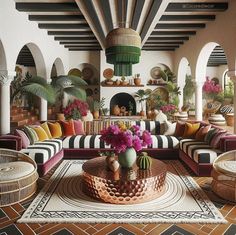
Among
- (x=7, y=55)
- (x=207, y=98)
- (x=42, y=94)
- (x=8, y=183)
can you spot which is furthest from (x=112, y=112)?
(x=8, y=183)

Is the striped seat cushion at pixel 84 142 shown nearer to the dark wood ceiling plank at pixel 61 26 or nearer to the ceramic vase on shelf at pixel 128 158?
the ceramic vase on shelf at pixel 128 158

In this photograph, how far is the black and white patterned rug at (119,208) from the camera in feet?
10.3

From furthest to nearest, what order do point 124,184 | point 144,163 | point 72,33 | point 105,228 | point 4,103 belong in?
point 72,33 < point 4,103 < point 144,163 < point 124,184 < point 105,228

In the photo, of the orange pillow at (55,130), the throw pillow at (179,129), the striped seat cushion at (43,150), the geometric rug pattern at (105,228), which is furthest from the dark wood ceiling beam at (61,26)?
the geometric rug pattern at (105,228)

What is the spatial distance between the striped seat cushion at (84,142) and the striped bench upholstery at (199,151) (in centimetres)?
161

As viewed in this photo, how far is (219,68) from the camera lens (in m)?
14.7

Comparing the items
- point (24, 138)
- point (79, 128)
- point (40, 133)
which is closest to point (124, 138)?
point (24, 138)

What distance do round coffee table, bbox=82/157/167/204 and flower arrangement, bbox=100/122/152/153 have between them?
344mm

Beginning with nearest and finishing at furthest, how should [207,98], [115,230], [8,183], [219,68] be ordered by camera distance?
1. [115,230]
2. [8,183]
3. [207,98]
4. [219,68]

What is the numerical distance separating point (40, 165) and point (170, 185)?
216cm

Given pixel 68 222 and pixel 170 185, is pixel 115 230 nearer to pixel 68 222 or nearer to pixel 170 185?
pixel 68 222

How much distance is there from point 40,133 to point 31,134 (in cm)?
30

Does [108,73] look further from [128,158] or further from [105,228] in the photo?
[105,228]

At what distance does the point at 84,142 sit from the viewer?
5.84m
